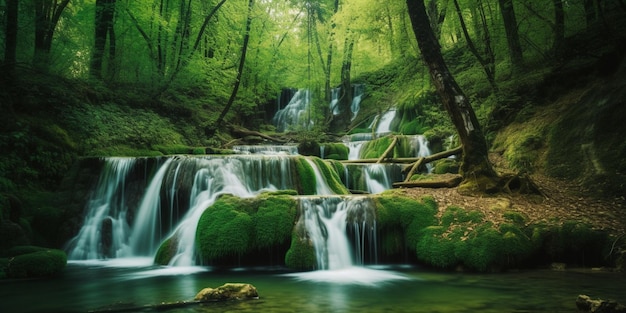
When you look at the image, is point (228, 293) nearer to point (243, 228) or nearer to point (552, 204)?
point (243, 228)

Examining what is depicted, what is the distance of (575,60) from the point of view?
12.8 m

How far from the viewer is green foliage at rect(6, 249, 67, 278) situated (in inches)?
297

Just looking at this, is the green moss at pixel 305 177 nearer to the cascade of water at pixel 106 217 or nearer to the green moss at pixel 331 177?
the green moss at pixel 331 177

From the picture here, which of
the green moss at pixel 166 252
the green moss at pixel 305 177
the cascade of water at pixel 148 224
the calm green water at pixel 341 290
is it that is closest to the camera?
the calm green water at pixel 341 290

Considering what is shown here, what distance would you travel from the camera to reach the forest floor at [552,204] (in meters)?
7.92

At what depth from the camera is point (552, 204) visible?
8812mm

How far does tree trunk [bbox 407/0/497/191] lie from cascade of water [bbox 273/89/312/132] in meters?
17.1

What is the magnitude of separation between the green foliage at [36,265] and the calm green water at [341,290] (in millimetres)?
312

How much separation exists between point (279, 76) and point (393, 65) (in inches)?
336

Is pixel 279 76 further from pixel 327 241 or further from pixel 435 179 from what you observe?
pixel 327 241

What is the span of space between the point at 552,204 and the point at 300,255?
5628 millimetres

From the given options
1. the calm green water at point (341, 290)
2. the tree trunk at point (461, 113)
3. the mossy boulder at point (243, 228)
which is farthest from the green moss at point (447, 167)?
the mossy boulder at point (243, 228)

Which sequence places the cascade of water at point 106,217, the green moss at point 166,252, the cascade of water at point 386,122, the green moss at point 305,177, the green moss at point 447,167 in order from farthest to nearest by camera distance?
1. the cascade of water at point 386,122
2. the green moss at point 447,167
3. the green moss at point 305,177
4. the cascade of water at point 106,217
5. the green moss at point 166,252

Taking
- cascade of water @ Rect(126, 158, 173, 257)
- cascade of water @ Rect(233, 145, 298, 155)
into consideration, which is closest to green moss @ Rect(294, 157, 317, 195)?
cascade of water @ Rect(126, 158, 173, 257)
